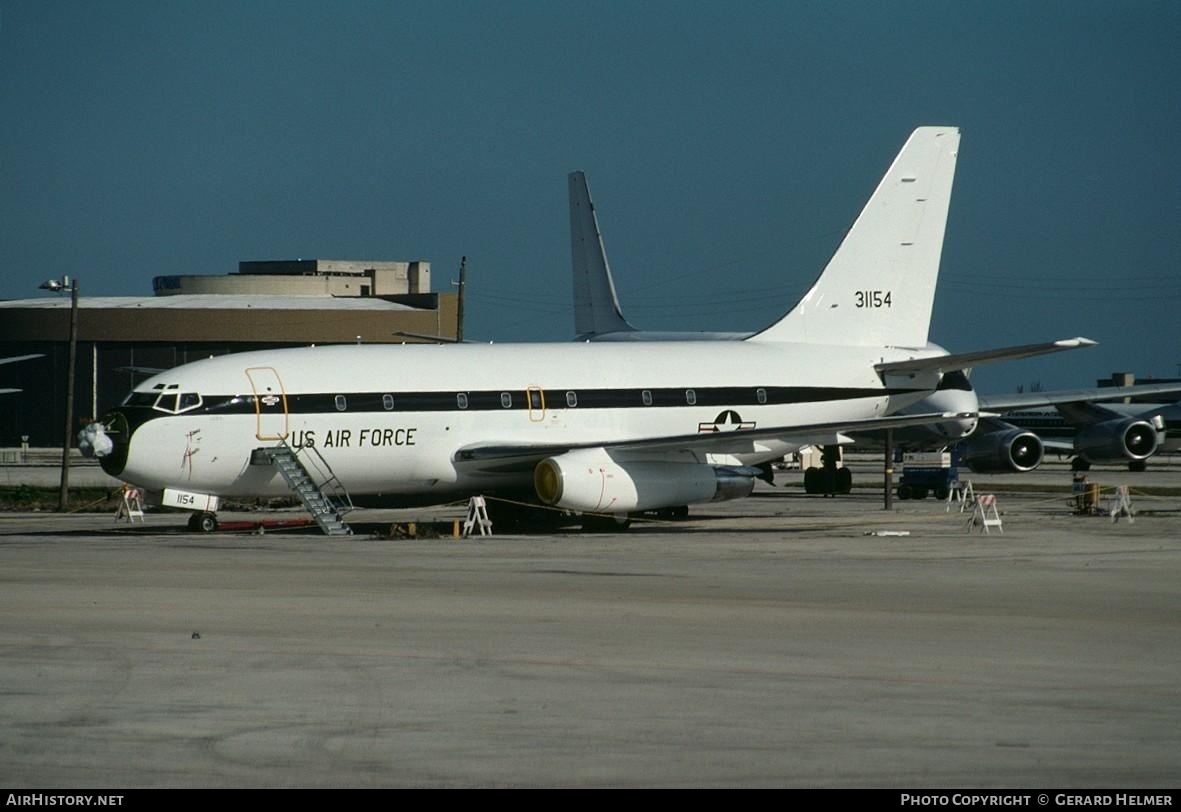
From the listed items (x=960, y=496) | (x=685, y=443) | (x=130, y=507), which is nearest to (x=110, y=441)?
(x=130, y=507)

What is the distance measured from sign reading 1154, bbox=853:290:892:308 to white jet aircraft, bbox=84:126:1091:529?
47 mm

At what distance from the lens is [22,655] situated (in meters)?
15.8

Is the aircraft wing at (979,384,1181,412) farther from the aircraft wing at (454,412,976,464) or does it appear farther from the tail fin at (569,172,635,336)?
the tail fin at (569,172,635,336)

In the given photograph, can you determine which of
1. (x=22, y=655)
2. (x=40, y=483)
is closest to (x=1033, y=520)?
(x=22, y=655)

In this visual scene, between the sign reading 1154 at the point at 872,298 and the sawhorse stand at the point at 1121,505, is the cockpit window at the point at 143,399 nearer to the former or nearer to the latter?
the sign reading 1154 at the point at 872,298

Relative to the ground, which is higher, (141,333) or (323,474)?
(141,333)

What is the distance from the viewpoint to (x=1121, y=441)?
6122cm

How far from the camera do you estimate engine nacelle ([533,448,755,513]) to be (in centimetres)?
3356

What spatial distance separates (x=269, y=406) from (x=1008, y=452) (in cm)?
3084

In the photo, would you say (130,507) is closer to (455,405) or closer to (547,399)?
(455,405)

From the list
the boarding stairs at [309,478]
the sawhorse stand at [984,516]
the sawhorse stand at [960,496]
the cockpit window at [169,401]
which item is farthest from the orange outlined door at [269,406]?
the sawhorse stand at [960,496]

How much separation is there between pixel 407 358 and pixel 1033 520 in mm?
14238

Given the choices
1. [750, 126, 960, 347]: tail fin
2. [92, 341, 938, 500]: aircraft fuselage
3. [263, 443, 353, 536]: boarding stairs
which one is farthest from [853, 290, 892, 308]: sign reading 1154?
[263, 443, 353, 536]: boarding stairs

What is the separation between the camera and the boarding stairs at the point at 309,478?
32.5 metres
